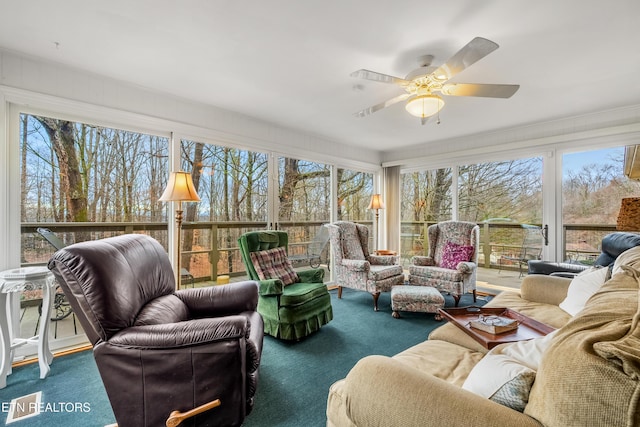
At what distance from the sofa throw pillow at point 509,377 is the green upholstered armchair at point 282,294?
6.00 ft

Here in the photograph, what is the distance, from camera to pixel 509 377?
910 millimetres

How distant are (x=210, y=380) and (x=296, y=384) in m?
0.80

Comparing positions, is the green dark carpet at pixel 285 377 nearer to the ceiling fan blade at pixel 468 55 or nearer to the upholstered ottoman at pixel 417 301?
the upholstered ottoman at pixel 417 301

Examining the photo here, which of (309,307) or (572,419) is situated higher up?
(572,419)

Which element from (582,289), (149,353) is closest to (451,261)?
(582,289)

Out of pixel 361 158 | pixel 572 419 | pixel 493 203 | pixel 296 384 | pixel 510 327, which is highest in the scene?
pixel 361 158

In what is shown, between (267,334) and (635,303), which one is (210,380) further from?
(635,303)

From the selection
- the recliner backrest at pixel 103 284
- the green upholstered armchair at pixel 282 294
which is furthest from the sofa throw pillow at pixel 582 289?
the recliner backrest at pixel 103 284

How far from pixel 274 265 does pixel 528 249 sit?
3.62m


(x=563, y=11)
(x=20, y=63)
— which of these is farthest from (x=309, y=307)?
(x=20, y=63)

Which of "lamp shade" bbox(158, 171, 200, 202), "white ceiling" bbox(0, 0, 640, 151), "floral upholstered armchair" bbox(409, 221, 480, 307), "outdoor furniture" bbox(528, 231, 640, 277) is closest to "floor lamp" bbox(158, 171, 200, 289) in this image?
"lamp shade" bbox(158, 171, 200, 202)

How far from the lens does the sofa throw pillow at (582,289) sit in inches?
76.3

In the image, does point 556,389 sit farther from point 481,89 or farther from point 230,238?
point 230,238

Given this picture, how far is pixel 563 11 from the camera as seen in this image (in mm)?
1816
